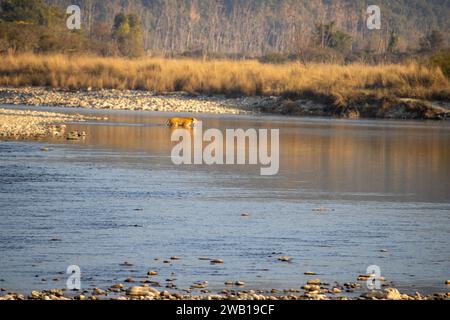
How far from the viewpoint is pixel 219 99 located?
50.8m

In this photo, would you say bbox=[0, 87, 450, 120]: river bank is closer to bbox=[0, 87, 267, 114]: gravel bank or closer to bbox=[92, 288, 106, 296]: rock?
bbox=[0, 87, 267, 114]: gravel bank

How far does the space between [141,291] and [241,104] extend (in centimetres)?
4007

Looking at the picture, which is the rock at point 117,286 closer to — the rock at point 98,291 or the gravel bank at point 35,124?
the rock at point 98,291

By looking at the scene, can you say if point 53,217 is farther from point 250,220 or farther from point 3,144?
point 3,144

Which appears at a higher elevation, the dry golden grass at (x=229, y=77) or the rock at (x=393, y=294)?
the dry golden grass at (x=229, y=77)

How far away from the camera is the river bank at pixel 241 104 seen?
4609 centimetres

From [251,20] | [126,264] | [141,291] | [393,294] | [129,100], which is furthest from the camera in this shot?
[251,20]

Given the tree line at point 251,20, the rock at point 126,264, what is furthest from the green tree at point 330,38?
the rock at point 126,264

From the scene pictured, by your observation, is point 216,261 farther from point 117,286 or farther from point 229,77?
point 229,77

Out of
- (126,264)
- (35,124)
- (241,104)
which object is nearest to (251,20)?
(241,104)

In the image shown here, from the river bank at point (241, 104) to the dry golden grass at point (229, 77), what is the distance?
62 cm

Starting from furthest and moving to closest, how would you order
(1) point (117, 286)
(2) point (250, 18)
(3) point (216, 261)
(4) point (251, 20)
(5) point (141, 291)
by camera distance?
(2) point (250, 18)
(4) point (251, 20)
(3) point (216, 261)
(1) point (117, 286)
(5) point (141, 291)

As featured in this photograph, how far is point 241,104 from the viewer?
1938 inches

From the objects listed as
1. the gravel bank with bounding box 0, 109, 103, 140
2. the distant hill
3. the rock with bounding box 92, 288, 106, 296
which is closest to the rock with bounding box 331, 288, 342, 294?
the rock with bounding box 92, 288, 106, 296
